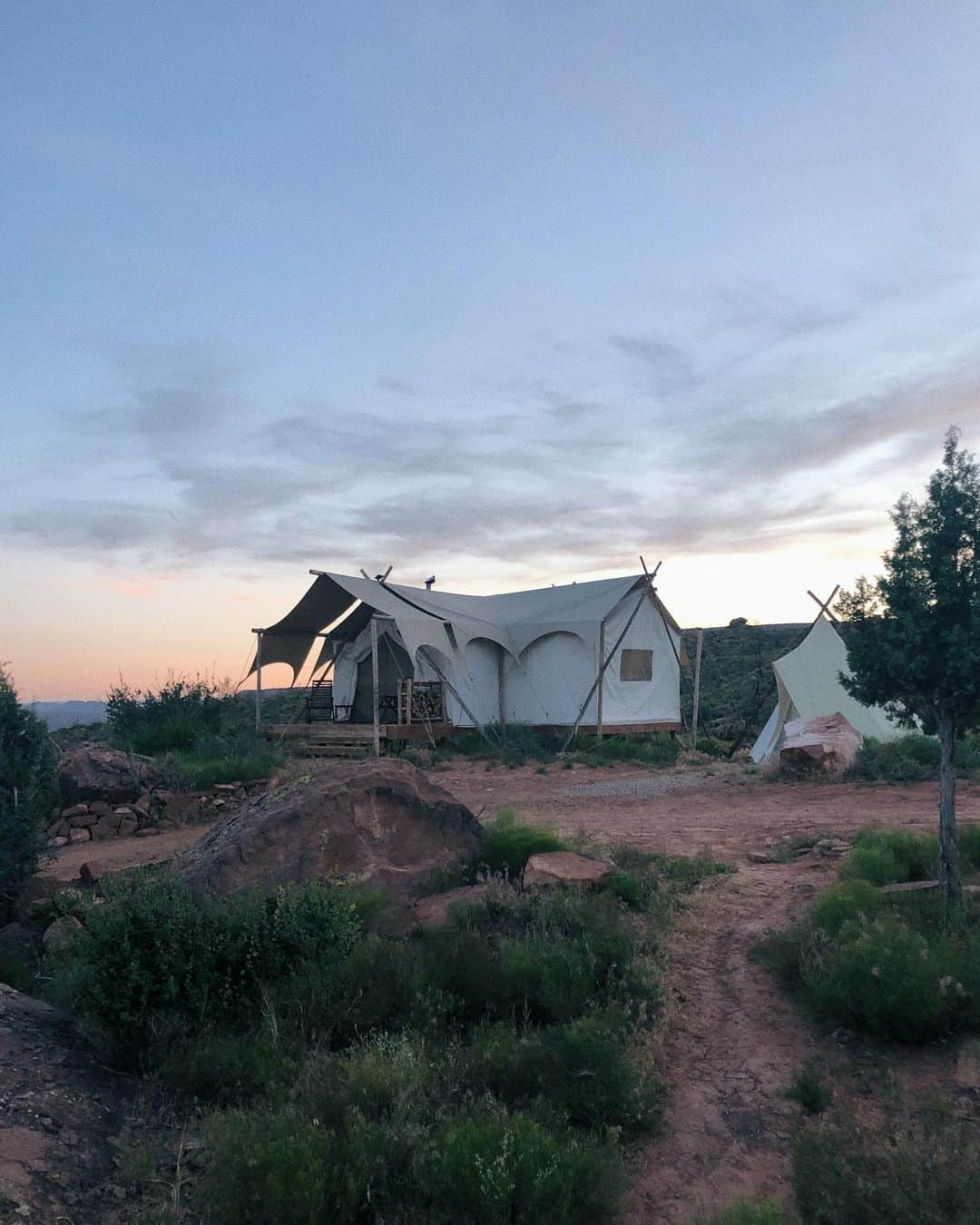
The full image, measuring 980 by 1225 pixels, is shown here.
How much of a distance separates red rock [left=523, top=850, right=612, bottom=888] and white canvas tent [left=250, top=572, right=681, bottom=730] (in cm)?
1420

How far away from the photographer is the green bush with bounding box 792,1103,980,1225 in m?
3.20

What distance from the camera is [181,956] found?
5.21 m

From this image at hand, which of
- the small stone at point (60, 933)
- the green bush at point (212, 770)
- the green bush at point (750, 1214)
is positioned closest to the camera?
the green bush at point (750, 1214)

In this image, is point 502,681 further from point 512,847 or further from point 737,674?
point 512,847

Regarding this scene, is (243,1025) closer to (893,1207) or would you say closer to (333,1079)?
(333,1079)

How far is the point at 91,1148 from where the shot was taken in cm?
394

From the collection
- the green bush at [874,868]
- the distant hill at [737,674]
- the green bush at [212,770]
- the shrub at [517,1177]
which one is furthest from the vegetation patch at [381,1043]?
the distant hill at [737,674]

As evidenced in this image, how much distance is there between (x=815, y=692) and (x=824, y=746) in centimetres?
373

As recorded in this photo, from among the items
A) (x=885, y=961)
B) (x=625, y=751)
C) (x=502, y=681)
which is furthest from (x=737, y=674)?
(x=885, y=961)

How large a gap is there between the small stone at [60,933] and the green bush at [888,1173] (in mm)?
4997

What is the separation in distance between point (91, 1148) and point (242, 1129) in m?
0.76

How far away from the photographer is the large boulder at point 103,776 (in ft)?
40.1

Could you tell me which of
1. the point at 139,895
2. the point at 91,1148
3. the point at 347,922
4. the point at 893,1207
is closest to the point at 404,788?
the point at 347,922

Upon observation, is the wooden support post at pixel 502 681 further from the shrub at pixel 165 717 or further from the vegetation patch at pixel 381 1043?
the vegetation patch at pixel 381 1043
